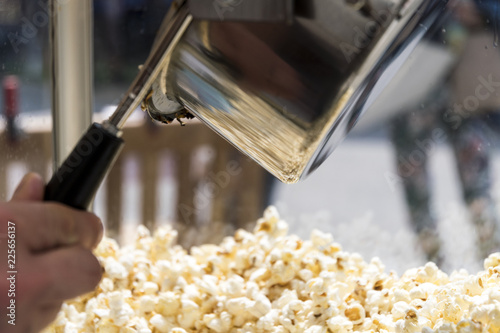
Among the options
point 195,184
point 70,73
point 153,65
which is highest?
point 153,65

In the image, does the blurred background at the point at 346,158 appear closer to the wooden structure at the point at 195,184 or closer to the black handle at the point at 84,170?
the wooden structure at the point at 195,184

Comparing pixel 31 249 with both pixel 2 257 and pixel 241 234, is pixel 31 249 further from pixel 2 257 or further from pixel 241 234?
pixel 241 234

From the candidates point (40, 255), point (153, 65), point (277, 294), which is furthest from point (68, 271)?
point (277, 294)

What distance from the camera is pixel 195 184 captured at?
76 centimetres

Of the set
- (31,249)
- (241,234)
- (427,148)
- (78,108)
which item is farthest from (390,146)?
(31,249)

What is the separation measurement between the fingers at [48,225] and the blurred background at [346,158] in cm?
20

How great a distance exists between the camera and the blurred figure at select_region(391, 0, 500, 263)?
641 mm

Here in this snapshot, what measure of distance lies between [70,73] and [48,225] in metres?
0.24

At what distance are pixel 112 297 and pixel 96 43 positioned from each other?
0.96 ft

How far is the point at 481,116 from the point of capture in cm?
66

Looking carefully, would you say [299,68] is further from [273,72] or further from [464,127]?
[464,127]

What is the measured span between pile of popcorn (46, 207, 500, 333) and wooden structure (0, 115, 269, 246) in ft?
0.26

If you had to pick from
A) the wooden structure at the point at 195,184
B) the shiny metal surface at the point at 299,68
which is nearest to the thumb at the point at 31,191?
the shiny metal surface at the point at 299,68

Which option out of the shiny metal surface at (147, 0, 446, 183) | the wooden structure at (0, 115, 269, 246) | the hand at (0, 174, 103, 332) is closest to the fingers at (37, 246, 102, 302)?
the hand at (0, 174, 103, 332)
